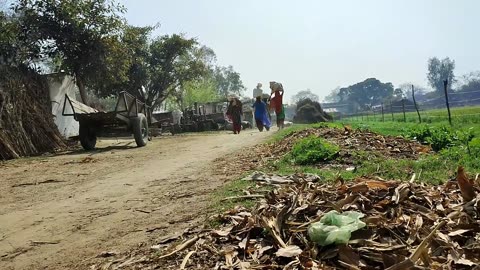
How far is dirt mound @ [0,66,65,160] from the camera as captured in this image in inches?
490

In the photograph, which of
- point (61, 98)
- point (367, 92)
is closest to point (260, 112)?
point (61, 98)

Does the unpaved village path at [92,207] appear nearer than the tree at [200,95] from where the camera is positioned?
Yes

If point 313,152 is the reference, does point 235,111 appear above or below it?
above

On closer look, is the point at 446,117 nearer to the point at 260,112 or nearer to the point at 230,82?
the point at 260,112

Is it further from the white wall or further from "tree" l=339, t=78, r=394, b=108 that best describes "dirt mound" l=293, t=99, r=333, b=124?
"tree" l=339, t=78, r=394, b=108

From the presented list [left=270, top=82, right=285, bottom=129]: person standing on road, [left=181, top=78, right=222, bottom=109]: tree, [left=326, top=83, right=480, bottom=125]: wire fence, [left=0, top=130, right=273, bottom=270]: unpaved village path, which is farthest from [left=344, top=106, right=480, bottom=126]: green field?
[left=181, top=78, right=222, bottom=109]: tree

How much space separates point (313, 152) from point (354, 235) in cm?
470

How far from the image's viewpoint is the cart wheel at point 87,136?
14.1 meters

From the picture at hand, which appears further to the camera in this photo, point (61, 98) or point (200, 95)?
point (200, 95)

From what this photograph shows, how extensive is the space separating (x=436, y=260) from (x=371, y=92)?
340 ft

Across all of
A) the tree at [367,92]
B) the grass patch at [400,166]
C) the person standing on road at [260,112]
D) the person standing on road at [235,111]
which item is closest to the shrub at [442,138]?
the grass patch at [400,166]

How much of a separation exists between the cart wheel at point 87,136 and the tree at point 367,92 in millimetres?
90550

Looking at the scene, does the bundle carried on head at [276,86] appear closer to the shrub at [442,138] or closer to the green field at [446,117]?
the green field at [446,117]

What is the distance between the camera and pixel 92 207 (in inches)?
217
